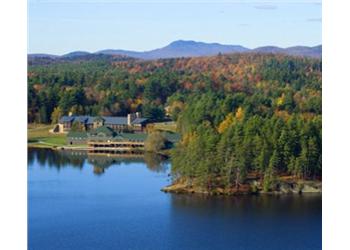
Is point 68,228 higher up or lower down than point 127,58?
lower down

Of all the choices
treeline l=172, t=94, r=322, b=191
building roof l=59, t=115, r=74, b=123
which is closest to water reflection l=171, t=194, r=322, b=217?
treeline l=172, t=94, r=322, b=191

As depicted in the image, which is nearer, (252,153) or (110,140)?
(252,153)

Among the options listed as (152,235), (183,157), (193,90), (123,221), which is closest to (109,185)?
(183,157)

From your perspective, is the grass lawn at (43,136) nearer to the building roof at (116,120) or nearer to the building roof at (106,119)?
the building roof at (106,119)

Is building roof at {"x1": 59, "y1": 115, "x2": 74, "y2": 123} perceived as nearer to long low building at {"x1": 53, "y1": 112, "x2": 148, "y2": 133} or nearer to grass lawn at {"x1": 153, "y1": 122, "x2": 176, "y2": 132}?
long low building at {"x1": 53, "y1": 112, "x2": 148, "y2": 133}

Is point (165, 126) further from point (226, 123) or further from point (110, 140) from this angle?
point (226, 123)

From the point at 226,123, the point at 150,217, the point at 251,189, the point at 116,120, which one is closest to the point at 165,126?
the point at 116,120

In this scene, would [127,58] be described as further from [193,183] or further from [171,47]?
[193,183]
